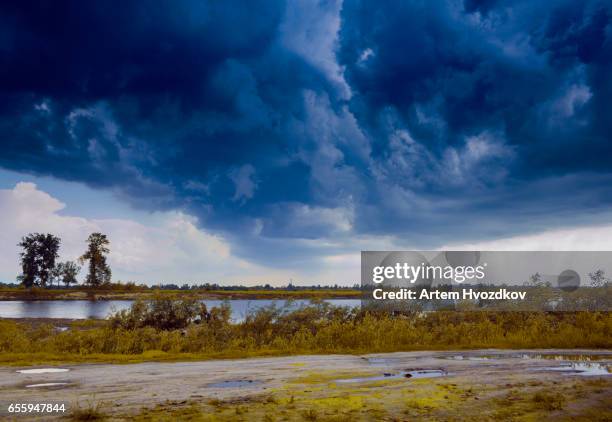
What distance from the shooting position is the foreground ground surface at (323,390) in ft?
35.5

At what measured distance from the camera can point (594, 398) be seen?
12.3m

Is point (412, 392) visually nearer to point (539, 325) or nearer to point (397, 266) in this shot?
point (539, 325)

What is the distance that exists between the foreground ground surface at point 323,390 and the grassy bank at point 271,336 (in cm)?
374

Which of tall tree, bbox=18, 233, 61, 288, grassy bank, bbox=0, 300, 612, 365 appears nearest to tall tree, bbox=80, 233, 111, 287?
tall tree, bbox=18, 233, 61, 288

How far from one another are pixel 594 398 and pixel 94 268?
12504cm

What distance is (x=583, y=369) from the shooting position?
17.6 m

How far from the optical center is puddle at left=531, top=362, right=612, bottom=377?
661 inches

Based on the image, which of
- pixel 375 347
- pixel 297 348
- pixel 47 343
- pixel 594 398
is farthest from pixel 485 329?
pixel 47 343

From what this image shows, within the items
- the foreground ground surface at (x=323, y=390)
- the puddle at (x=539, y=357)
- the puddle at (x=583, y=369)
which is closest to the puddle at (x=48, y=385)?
the foreground ground surface at (x=323, y=390)

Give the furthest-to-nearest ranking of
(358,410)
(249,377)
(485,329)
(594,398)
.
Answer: (485,329) < (249,377) < (594,398) < (358,410)

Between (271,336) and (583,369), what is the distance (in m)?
15.0

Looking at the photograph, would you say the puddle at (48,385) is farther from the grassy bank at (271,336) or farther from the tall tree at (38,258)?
the tall tree at (38,258)

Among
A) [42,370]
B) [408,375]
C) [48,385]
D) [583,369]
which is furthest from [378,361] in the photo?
[42,370]

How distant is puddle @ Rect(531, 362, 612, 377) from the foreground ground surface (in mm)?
36
